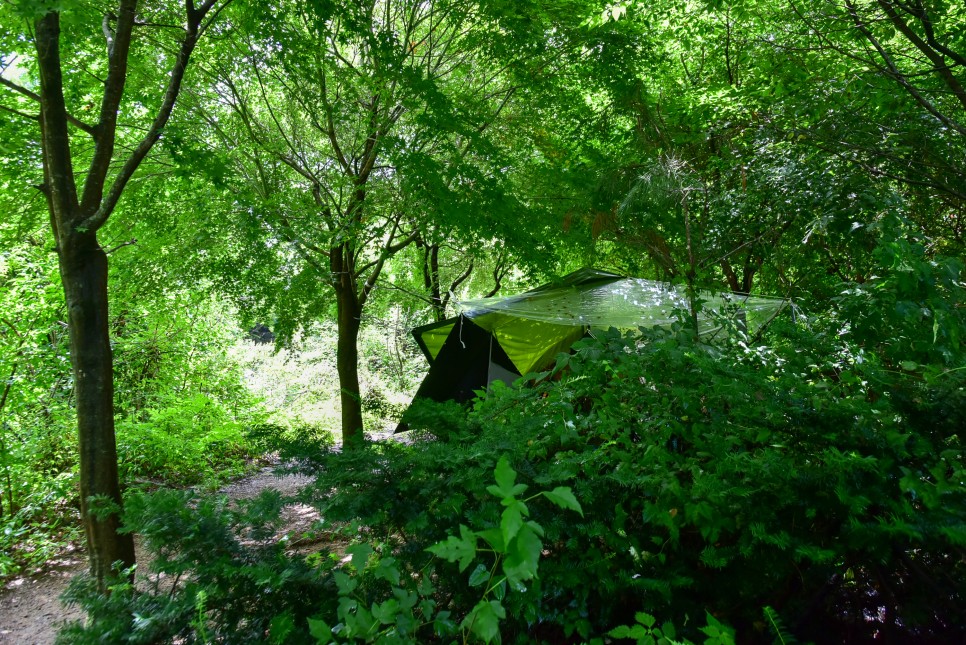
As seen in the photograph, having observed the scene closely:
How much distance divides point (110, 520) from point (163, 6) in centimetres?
467

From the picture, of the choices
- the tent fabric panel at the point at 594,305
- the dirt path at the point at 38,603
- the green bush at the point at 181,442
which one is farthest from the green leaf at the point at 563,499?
the green bush at the point at 181,442

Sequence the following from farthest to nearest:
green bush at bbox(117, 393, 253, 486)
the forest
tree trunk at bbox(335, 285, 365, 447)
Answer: tree trunk at bbox(335, 285, 365, 447), green bush at bbox(117, 393, 253, 486), the forest

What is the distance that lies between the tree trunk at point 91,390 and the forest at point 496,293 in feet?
0.06

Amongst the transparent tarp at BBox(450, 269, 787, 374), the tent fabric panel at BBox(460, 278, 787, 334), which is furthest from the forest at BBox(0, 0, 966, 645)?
the tent fabric panel at BBox(460, 278, 787, 334)

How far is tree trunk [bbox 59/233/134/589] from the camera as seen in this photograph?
340cm

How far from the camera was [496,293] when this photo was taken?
490 inches

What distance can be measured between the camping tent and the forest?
0.45 metres

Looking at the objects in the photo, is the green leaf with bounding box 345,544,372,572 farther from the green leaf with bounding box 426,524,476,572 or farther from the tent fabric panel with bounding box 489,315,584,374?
the tent fabric panel with bounding box 489,315,584,374

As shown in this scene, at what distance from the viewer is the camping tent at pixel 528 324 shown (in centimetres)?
677

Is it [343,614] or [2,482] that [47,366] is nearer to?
[2,482]

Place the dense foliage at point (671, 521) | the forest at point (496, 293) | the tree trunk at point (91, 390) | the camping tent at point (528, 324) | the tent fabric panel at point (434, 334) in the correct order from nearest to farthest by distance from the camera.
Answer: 1. the dense foliage at point (671, 521)
2. the forest at point (496, 293)
3. the tree trunk at point (91, 390)
4. the camping tent at point (528, 324)
5. the tent fabric panel at point (434, 334)

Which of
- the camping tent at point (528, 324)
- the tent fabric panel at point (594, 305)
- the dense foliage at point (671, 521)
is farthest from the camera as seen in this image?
the camping tent at point (528, 324)

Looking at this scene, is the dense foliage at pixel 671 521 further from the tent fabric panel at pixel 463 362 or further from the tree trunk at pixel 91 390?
the tent fabric panel at pixel 463 362

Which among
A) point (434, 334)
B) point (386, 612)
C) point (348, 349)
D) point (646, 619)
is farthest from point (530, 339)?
point (386, 612)
